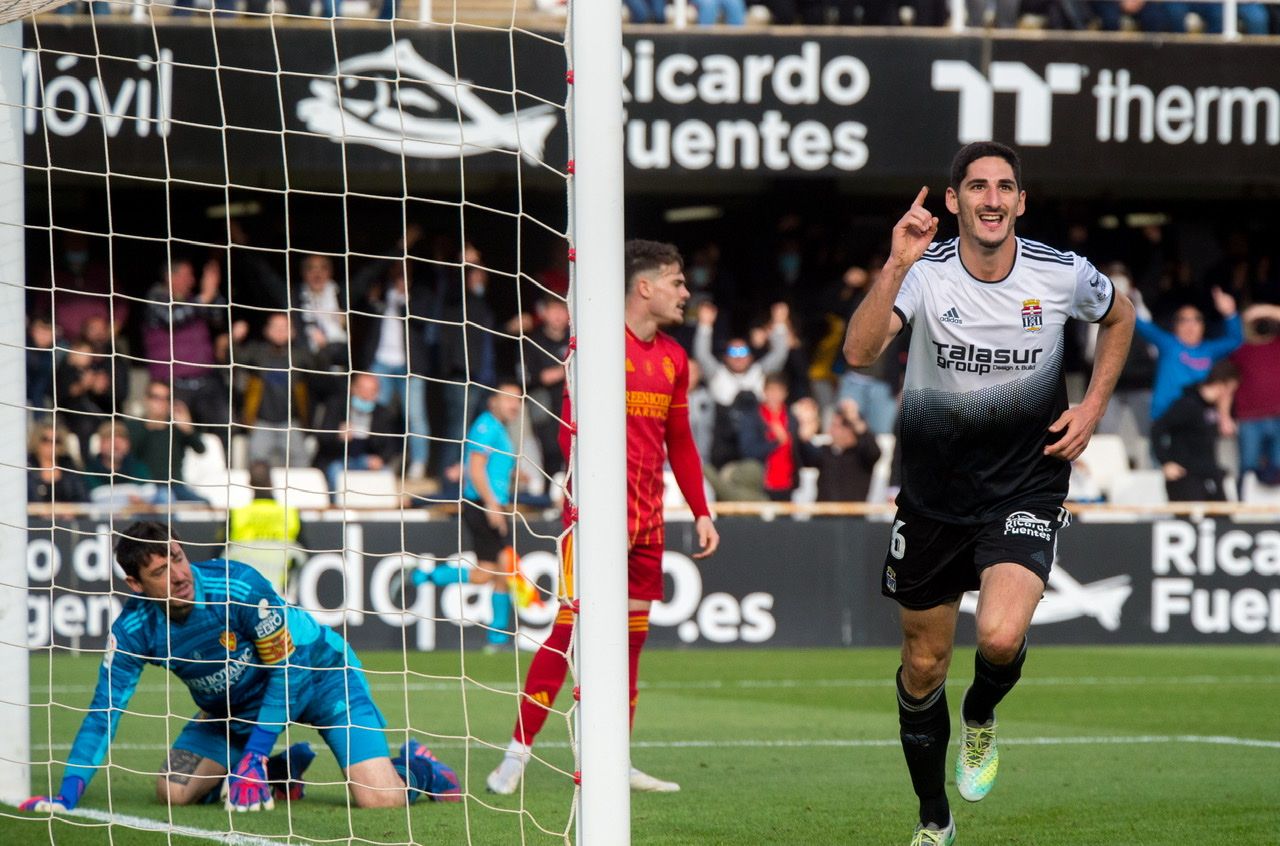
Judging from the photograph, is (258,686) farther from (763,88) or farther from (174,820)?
(763,88)

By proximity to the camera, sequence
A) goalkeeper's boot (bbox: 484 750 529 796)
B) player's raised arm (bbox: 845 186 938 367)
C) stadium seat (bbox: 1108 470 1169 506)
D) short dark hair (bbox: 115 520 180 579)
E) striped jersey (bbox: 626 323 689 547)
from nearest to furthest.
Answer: player's raised arm (bbox: 845 186 938 367) < short dark hair (bbox: 115 520 180 579) < goalkeeper's boot (bbox: 484 750 529 796) < striped jersey (bbox: 626 323 689 547) < stadium seat (bbox: 1108 470 1169 506)

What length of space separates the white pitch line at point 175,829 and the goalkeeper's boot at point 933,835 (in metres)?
2.04

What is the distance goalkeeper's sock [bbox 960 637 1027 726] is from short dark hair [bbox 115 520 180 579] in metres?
2.80

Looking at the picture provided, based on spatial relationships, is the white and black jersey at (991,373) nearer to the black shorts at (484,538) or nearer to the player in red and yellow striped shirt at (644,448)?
the player in red and yellow striped shirt at (644,448)

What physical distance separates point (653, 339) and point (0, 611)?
2.75 m

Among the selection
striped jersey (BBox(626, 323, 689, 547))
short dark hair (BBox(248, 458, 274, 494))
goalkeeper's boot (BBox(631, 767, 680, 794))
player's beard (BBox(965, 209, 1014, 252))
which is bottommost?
goalkeeper's boot (BBox(631, 767, 680, 794))

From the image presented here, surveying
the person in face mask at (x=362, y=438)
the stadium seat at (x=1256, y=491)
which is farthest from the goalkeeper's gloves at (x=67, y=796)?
the stadium seat at (x=1256, y=491)

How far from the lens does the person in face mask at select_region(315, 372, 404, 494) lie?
48.3 feet

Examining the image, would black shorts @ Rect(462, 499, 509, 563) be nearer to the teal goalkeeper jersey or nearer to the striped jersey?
the striped jersey

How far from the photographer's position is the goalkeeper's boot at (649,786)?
22.9 feet

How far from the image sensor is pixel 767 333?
16375 millimetres

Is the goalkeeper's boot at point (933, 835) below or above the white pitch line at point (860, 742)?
above

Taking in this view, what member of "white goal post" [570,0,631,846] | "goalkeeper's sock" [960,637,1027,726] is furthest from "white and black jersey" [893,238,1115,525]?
"white goal post" [570,0,631,846]

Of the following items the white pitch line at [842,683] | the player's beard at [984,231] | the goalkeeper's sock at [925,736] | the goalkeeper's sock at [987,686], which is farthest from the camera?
the white pitch line at [842,683]
